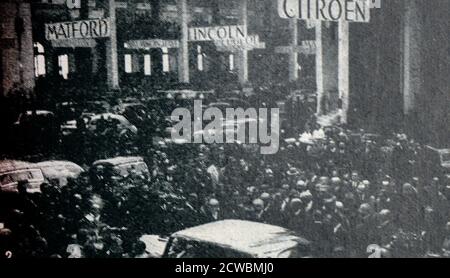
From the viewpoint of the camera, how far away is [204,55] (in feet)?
10.7

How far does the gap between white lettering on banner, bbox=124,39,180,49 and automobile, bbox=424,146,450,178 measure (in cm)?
180

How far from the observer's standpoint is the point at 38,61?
10.7ft

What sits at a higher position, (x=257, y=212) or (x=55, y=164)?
(x=55, y=164)

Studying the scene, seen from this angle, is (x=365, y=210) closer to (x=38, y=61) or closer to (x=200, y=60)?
(x=200, y=60)

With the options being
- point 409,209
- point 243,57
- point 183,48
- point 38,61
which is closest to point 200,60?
point 183,48

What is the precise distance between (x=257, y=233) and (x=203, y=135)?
719mm

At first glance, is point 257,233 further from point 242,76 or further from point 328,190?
point 242,76

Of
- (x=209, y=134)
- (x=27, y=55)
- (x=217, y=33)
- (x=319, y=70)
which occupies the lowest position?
(x=209, y=134)

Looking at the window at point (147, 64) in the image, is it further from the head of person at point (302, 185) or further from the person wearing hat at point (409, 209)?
the person wearing hat at point (409, 209)

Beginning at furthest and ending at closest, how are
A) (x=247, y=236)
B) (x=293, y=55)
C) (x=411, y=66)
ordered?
(x=411, y=66), (x=293, y=55), (x=247, y=236)

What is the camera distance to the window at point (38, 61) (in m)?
3.24

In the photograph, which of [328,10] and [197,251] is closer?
[197,251]

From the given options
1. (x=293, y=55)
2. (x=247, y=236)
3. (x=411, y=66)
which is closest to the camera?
(x=247, y=236)

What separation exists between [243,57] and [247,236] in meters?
1.15
